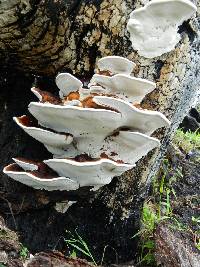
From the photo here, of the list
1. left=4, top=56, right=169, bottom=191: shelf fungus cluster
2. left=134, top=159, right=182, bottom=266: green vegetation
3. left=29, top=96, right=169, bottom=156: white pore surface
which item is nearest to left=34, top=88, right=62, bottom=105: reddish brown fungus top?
left=4, top=56, right=169, bottom=191: shelf fungus cluster

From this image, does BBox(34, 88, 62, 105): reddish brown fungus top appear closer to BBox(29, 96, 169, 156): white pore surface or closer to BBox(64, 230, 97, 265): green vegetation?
BBox(29, 96, 169, 156): white pore surface

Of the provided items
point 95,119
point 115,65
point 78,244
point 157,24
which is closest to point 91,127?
point 95,119

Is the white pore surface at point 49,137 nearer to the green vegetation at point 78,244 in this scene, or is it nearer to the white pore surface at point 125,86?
the white pore surface at point 125,86

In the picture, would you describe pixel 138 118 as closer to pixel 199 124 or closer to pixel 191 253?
pixel 191 253

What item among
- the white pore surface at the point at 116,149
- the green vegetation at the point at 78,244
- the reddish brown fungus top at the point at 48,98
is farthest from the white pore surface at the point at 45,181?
the green vegetation at the point at 78,244

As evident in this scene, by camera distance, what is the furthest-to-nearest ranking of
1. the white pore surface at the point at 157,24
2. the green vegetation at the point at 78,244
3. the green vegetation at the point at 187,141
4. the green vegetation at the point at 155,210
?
the green vegetation at the point at 187,141 → the green vegetation at the point at 155,210 → the green vegetation at the point at 78,244 → the white pore surface at the point at 157,24

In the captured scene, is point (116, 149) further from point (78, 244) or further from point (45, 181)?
point (78, 244)

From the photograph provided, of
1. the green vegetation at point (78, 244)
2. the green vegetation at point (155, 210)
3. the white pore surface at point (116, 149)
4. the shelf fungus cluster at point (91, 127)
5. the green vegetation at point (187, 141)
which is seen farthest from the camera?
the green vegetation at point (187, 141)
